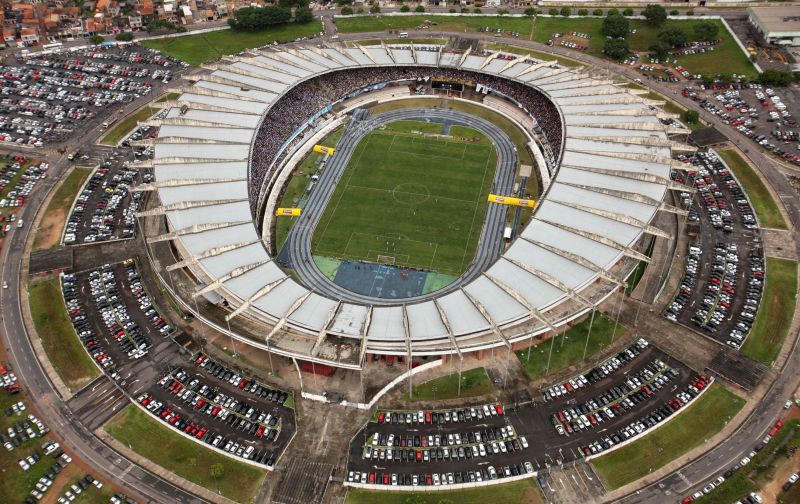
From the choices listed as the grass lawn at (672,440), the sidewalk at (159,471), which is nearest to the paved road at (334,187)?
the sidewalk at (159,471)

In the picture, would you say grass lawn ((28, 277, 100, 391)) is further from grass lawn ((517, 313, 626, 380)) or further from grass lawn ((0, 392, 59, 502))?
grass lawn ((517, 313, 626, 380))

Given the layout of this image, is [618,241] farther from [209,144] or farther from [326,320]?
[209,144]

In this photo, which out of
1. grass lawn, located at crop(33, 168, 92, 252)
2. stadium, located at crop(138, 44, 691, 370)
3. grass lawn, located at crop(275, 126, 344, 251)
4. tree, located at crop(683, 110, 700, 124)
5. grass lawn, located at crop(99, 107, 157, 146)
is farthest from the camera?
grass lawn, located at crop(99, 107, 157, 146)

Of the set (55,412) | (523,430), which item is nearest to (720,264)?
(523,430)

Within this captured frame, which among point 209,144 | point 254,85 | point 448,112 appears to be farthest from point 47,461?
point 448,112

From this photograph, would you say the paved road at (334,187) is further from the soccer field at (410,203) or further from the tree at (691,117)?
the tree at (691,117)

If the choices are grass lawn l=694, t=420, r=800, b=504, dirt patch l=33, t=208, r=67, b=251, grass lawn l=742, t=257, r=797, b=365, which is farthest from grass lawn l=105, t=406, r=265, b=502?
grass lawn l=742, t=257, r=797, b=365
